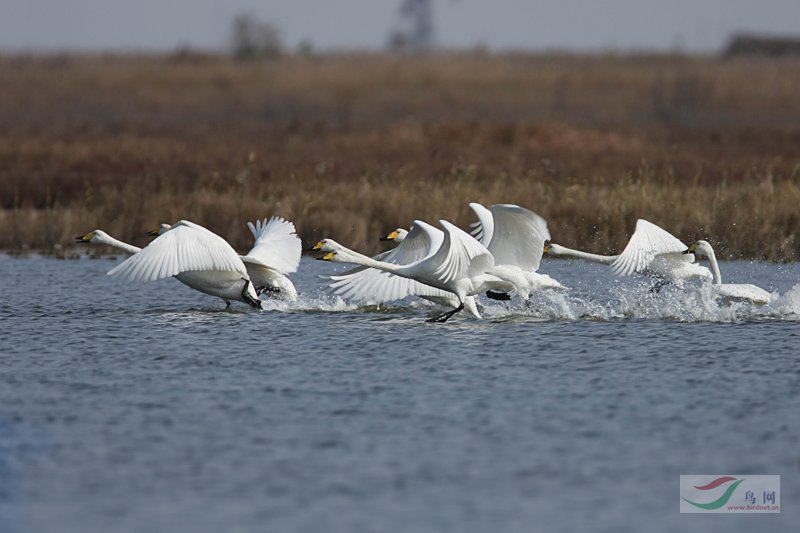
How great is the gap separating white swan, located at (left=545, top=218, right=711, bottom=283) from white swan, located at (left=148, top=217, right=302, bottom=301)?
2665 mm

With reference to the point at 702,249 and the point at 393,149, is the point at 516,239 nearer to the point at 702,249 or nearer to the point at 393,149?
the point at 702,249

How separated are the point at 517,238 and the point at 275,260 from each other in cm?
256

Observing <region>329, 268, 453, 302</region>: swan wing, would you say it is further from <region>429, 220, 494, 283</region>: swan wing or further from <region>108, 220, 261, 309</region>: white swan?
<region>429, 220, 494, 283</region>: swan wing

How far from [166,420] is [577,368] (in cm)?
347

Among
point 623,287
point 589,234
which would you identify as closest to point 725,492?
point 623,287

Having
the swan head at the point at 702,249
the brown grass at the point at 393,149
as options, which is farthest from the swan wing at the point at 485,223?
the brown grass at the point at 393,149

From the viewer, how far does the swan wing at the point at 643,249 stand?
13.7m

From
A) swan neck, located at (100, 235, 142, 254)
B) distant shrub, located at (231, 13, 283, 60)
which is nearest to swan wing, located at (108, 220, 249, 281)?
swan neck, located at (100, 235, 142, 254)

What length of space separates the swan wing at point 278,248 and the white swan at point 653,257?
2650mm

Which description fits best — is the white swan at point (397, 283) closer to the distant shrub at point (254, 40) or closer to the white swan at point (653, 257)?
the white swan at point (653, 257)

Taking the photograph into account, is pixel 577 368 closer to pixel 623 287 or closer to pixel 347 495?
pixel 347 495

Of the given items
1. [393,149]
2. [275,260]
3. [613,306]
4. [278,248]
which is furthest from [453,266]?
[393,149]

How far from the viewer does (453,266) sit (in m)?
12.9

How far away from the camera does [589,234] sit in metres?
18.8
